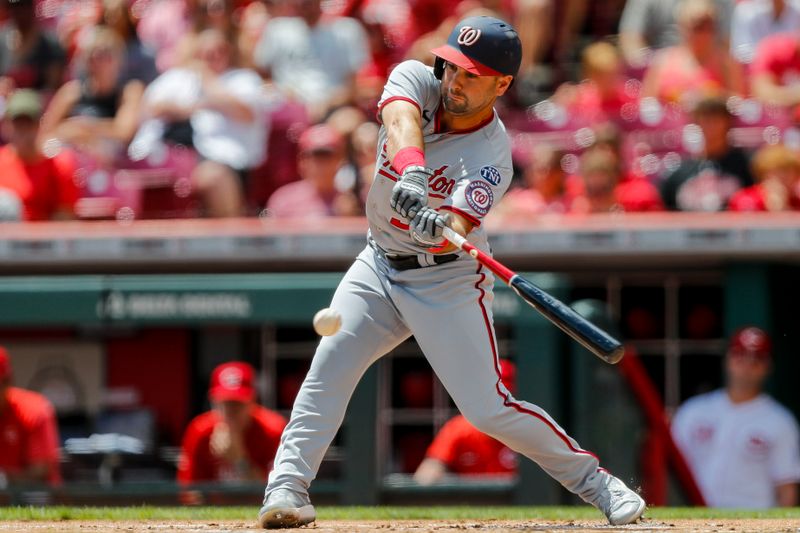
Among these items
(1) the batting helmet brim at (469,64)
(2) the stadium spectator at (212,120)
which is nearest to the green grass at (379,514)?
(1) the batting helmet brim at (469,64)

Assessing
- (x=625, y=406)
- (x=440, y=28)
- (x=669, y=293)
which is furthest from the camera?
(x=440, y=28)

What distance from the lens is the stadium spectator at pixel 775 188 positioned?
8.17 m

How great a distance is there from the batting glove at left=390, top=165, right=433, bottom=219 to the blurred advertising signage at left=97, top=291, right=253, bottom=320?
3.83 metres

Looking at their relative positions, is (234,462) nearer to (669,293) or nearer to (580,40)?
(669,293)

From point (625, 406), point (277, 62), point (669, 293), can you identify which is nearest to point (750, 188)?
point (669, 293)

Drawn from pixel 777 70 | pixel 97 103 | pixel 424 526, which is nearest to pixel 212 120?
pixel 97 103

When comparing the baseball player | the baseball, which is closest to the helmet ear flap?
the baseball player

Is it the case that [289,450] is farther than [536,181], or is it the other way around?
[536,181]

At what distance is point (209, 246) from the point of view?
8.30 meters

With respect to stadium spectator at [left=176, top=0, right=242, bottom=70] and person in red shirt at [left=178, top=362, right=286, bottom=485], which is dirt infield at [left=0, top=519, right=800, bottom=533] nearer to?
person in red shirt at [left=178, top=362, right=286, bottom=485]

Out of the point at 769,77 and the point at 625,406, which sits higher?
the point at 769,77

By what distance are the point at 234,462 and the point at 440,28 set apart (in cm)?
351

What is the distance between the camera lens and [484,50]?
4.66 m

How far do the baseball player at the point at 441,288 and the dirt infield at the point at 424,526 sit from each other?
0.15 m
